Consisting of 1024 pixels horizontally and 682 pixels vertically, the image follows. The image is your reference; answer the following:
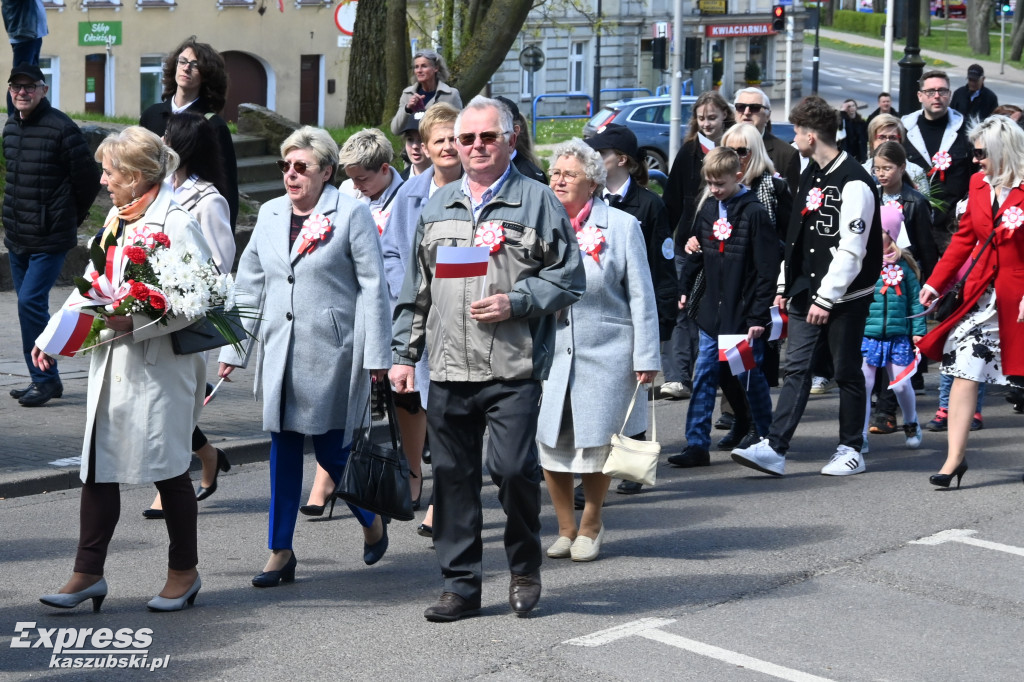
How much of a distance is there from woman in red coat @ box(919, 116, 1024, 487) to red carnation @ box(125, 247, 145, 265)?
4.52m

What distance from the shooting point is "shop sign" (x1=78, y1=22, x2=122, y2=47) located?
3928 centimetres

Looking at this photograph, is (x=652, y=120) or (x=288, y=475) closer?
(x=288, y=475)

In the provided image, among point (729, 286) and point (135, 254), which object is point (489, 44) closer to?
point (729, 286)

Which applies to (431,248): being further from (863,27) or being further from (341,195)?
(863,27)

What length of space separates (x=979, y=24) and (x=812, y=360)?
246 feet

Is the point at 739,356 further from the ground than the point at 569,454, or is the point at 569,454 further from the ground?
the point at 739,356

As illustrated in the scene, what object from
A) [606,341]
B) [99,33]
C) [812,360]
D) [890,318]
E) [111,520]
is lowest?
[111,520]

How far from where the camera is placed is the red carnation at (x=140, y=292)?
18.2 ft

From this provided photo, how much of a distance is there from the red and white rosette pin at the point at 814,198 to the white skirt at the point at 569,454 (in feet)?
8.21

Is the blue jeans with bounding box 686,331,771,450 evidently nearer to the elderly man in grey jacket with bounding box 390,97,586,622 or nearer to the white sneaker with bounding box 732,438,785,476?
the white sneaker with bounding box 732,438,785,476

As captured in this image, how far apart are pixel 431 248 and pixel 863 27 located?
91.6m

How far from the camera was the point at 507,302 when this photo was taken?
5492 millimetres

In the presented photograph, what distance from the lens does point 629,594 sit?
617 cm

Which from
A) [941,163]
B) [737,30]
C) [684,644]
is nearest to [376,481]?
[684,644]
